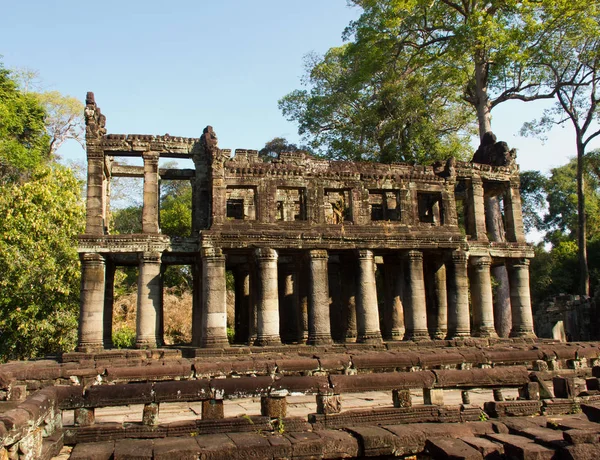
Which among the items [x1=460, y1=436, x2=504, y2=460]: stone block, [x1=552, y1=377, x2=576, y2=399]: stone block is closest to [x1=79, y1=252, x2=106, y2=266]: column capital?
[x1=552, y1=377, x2=576, y2=399]: stone block

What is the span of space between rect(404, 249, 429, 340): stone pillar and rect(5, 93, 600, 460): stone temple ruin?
0.22ft

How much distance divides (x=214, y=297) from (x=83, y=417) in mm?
9797

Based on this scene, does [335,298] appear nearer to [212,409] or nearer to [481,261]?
[481,261]

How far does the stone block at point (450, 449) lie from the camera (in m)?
5.86

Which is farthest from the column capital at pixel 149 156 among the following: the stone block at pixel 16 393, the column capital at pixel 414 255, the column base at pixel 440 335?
the column base at pixel 440 335

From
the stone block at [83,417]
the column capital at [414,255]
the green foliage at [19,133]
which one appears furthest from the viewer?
the green foliage at [19,133]

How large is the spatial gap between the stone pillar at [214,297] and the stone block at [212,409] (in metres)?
9.37

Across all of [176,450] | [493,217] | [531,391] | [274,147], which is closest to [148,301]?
→ [176,450]

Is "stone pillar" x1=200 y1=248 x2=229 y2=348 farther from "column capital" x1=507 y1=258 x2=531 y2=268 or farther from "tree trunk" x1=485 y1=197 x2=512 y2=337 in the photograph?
"tree trunk" x1=485 y1=197 x2=512 y2=337

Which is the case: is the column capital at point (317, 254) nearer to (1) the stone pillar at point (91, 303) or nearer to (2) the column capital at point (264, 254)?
(2) the column capital at point (264, 254)

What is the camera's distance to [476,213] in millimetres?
20469

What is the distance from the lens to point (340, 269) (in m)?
22.0

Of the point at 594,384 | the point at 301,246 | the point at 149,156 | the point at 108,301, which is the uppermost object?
the point at 149,156

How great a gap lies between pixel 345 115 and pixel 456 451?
29.9 meters
